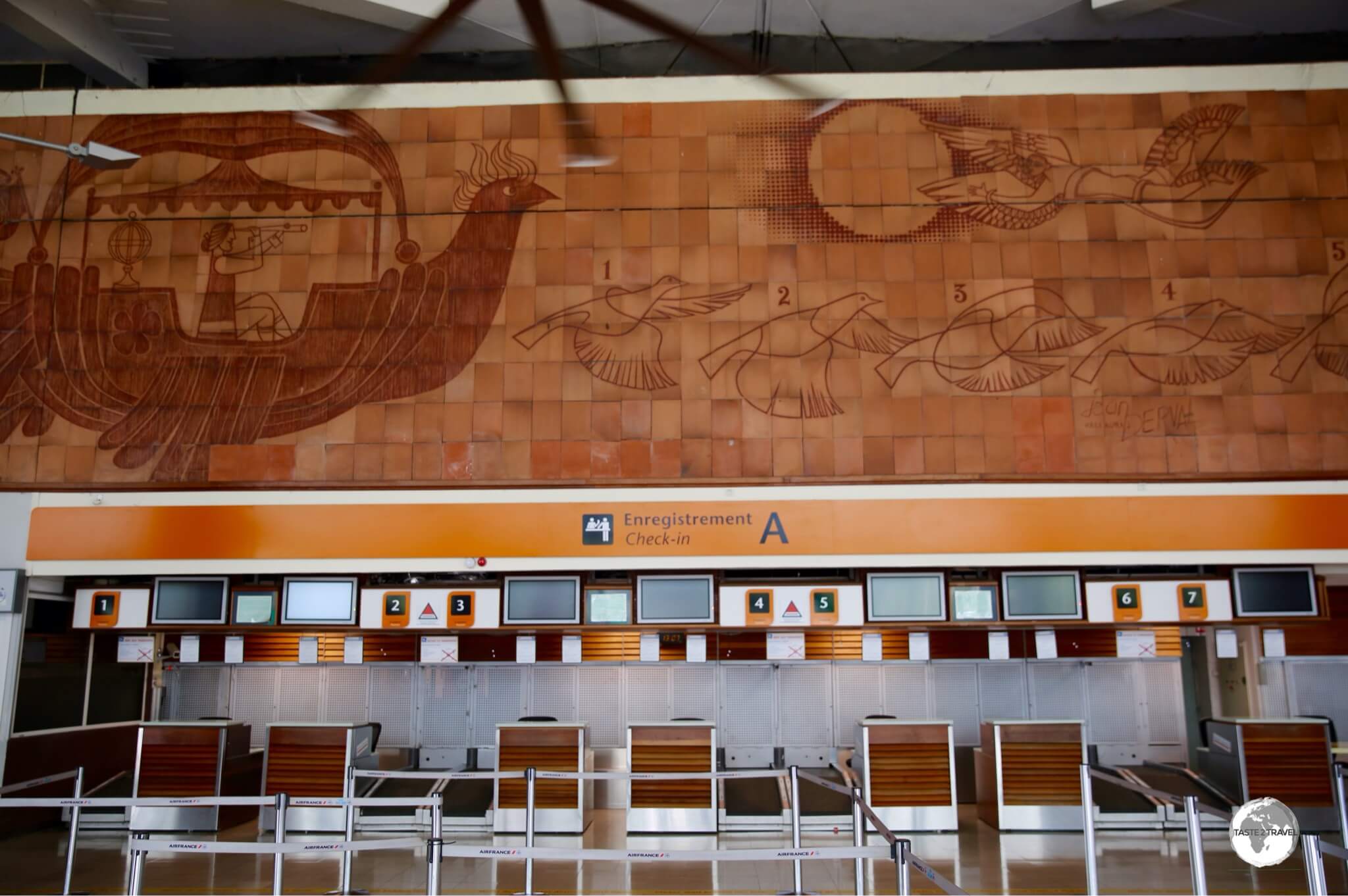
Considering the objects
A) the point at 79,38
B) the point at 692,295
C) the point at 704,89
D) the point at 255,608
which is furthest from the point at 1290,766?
the point at 79,38

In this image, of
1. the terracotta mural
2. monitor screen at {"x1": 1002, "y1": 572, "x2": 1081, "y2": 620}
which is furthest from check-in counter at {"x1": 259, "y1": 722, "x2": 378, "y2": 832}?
monitor screen at {"x1": 1002, "y1": 572, "x2": 1081, "y2": 620}

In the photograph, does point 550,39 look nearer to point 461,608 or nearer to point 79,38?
point 461,608

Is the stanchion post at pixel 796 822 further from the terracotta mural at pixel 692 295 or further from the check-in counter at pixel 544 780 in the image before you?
the terracotta mural at pixel 692 295

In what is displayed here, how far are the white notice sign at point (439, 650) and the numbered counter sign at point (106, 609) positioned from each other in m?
2.86

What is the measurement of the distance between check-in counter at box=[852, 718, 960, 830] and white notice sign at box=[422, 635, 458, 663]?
423 centimetres

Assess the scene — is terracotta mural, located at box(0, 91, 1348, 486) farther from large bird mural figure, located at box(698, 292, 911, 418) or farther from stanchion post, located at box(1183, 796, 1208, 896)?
stanchion post, located at box(1183, 796, 1208, 896)

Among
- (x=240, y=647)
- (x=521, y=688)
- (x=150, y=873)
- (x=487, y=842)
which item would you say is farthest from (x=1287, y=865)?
(x=240, y=647)

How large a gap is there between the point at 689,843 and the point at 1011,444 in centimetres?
451

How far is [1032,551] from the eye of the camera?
329 inches

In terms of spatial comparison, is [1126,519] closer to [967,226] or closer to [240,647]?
[967,226]

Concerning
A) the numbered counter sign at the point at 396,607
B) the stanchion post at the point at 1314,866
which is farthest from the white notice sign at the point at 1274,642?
the numbered counter sign at the point at 396,607

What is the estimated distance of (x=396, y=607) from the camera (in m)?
8.89

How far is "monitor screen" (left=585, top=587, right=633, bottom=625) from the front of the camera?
8.74 metres

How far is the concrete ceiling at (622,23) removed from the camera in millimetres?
10023
